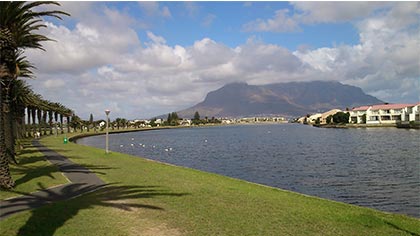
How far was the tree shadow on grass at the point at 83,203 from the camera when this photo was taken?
9289mm

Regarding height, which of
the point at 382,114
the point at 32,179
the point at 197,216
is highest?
the point at 382,114

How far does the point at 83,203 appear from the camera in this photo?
39.4ft

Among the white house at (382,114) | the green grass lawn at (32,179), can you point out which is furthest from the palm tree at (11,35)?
the white house at (382,114)

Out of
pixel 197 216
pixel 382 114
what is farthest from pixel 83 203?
pixel 382 114

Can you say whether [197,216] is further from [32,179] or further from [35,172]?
[35,172]

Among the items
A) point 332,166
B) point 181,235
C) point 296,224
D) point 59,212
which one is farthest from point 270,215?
point 332,166

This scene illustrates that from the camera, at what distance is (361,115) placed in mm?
158125

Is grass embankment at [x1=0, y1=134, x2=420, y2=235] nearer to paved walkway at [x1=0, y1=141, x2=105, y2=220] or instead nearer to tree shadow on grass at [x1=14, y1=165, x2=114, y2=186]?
paved walkway at [x1=0, y1=141, x2=105, y2=220]

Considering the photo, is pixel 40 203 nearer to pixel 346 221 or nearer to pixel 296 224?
pixel 296 224

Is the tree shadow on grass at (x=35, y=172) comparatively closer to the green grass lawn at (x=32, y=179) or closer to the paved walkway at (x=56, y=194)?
the green grass lawn at (x=32, y=179)

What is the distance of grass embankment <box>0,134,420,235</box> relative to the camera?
921cm

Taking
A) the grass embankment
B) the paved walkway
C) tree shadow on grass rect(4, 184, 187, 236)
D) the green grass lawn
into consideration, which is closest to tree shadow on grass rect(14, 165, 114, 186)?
the green grass lawn

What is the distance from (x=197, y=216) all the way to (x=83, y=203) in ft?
13.4

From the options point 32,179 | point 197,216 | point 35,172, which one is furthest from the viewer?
point 35,172
